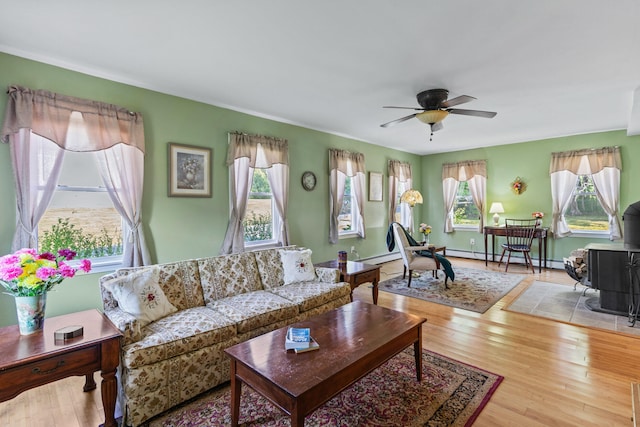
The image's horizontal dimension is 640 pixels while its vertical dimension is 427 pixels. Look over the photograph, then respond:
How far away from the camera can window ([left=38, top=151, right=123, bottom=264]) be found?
276 centimetres

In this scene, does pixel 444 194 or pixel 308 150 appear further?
pixel 444 194

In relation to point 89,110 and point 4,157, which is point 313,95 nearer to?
point 89,110

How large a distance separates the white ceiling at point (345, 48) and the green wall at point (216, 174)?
17 centimetres

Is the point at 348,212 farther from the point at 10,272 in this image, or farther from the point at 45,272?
the point at 10,272

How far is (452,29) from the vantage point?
221cm

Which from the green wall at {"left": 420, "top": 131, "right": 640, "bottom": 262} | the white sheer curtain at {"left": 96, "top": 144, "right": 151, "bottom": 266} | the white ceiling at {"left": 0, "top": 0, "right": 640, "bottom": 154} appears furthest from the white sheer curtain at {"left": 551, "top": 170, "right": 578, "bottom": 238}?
the white sheer curtain at {"left": 96, "top": 144, "right": 151, "bottom": 266}

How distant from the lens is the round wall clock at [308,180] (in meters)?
4.89

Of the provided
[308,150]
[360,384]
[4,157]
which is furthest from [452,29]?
[4,157]

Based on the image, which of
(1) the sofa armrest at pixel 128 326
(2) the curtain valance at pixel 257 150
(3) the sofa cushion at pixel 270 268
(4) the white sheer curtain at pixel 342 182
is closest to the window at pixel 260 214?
(2) the curtain valance at pixel 257 150

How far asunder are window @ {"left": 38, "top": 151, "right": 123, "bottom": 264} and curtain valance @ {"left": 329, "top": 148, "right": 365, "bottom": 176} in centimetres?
336

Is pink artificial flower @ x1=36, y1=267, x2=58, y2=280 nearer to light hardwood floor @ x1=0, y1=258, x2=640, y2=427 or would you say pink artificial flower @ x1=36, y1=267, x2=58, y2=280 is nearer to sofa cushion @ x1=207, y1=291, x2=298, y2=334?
light hardwood floor @ x1=0, y1=258, x2=640, y2=427

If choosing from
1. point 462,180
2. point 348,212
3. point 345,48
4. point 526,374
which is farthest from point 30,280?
point 462,180

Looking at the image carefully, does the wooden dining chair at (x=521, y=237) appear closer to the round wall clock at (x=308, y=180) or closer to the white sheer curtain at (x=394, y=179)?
the white sheer curtain at (x=394, y=179)

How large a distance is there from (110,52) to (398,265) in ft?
19.0
